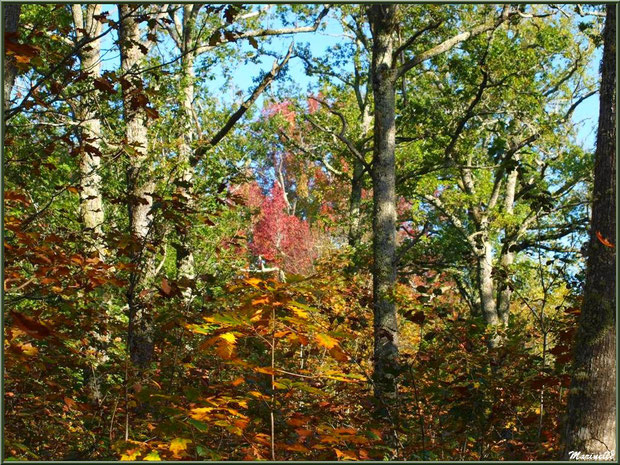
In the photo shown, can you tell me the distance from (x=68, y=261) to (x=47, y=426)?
7.56 feet

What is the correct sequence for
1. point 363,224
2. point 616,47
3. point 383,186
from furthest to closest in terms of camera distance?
1. point 363,224
2. point 383,186
3. point 616,47

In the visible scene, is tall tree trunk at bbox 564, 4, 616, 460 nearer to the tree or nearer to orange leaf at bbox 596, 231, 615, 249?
orange leaf at bbox 596, 231, 615, 249

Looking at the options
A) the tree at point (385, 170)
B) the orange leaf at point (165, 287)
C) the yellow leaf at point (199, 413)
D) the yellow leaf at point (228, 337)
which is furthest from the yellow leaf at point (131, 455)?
the tree at point (385, 170)

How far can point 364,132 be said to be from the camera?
1936 cm

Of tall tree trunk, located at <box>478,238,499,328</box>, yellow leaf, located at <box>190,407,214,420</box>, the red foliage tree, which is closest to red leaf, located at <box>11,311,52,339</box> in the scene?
yellow leaf, located at <box>190,407,214,420</box>

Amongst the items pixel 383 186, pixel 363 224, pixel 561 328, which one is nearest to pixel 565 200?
pixel 363 224

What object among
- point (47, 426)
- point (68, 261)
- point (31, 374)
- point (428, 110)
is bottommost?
point (47, 426)

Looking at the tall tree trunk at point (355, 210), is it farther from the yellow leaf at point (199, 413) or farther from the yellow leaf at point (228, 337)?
the yellow leaf at point (228, 337)

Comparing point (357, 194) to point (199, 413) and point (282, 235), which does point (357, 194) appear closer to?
point (199, 413)

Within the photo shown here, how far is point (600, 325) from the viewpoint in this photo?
3.87 metres

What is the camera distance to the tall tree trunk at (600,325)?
3.78 meters

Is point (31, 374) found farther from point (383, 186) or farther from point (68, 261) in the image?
point (383, 186)

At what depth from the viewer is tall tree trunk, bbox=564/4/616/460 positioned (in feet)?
12.4

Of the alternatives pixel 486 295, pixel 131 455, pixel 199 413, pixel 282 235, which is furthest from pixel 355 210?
pixel 282 235
